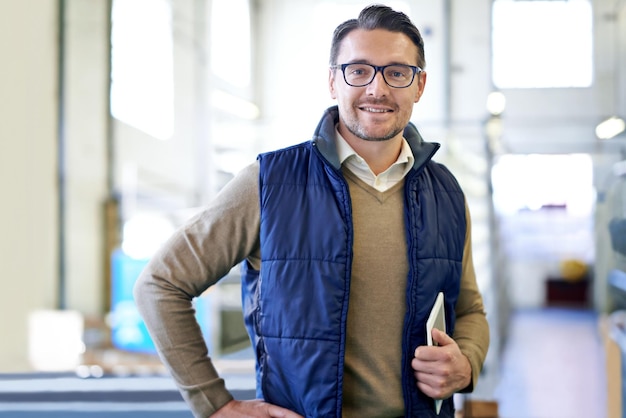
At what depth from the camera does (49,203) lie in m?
5.08

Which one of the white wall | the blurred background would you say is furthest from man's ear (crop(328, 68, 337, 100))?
the white wall

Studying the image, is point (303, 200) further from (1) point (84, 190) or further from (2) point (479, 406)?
(1) point (84, 190)

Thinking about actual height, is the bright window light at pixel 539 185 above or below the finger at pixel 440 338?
above

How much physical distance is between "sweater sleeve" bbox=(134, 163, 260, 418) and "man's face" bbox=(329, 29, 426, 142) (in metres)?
0.21

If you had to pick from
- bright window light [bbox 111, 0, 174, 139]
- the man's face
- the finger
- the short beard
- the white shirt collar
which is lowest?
the finger

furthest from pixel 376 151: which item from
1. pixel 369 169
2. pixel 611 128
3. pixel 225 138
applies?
pixel 225 138

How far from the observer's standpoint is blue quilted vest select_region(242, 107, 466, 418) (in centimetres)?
120

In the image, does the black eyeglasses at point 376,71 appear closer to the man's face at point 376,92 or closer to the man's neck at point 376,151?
the man's face at point 376,92

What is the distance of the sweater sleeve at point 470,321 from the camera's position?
52.6 inches

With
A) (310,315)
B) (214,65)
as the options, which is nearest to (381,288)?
(310,315)

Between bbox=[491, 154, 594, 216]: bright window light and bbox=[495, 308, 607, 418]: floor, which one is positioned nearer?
bbox=[495, 308, 607, 418]: floor

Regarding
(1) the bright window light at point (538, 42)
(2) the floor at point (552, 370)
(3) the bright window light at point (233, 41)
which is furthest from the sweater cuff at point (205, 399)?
(3) the bright window light at point (233, 41)

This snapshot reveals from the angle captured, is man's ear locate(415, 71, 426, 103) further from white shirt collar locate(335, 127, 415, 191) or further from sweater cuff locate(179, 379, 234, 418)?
sweater cuff locate(179, 379, 234, 418)

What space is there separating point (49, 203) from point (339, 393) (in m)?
4.39
